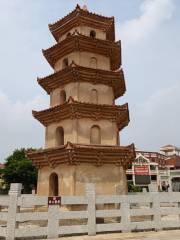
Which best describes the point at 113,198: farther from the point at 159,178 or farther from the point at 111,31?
the point at 159,178

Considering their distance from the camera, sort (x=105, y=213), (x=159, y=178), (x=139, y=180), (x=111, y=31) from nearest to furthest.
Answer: (x=105, y=213) < (x=111, y=31) < (x=139, y=180) < (x=159, y=178)

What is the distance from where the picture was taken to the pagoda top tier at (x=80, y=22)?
1942cm

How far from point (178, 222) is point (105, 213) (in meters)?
3.48

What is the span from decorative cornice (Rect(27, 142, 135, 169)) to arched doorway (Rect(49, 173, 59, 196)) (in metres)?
0.85

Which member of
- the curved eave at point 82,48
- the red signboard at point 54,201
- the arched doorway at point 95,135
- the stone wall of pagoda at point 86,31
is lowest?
the red signboard at point 54,201

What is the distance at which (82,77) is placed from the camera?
1758 centimetres

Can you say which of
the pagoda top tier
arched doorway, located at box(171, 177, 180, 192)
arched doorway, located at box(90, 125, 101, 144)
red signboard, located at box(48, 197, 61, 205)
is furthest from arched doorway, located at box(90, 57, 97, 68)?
arched doorway, located at box(171, 177, 180, 192)

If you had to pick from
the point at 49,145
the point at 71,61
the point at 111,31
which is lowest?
the point at 49,145

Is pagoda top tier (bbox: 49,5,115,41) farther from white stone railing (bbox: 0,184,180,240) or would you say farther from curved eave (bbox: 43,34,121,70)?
white stone railing (bbox: 0,184,180,240)

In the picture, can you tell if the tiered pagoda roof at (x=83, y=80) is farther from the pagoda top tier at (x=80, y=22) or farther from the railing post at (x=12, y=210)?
the railing post at (x=12, y=210)

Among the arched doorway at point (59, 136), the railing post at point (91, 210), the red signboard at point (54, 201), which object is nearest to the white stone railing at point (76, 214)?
the railing post at point (91, 210)

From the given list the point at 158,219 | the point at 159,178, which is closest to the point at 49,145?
the point at 158,219

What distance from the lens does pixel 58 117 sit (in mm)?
17312

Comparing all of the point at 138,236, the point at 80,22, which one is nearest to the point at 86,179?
the point at 138,236
